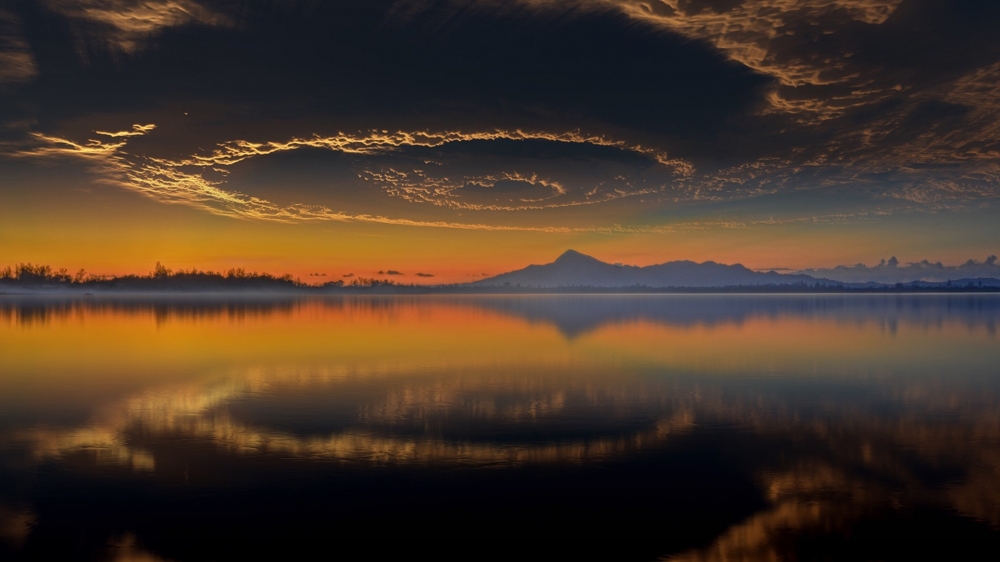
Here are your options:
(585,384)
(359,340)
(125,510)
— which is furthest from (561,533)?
(359,340)

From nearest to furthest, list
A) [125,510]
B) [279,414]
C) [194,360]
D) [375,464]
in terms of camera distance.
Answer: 1. [125,510]
2. [375,464]
3. [279,414]
4. [194,360]

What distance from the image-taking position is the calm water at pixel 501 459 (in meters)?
11.2

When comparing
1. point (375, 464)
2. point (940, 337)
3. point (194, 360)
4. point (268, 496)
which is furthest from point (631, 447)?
point (940, 337)

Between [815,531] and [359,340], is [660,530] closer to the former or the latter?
[815,531]

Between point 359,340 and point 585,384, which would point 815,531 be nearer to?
point 585,384

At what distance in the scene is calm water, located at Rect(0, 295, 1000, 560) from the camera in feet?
36.9

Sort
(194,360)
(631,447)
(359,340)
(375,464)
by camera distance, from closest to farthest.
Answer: (375,464) < (631,447) < (194,360) < (359,340)

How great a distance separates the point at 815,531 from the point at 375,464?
361 inches

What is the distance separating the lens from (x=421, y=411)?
816 inches

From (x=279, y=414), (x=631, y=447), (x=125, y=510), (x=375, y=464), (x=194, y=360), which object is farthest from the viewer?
(x=194, y=360)

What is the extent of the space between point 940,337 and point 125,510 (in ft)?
176

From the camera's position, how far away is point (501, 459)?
15.5 m

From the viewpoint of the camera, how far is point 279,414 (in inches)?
803

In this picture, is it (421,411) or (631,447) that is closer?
(631,447)
